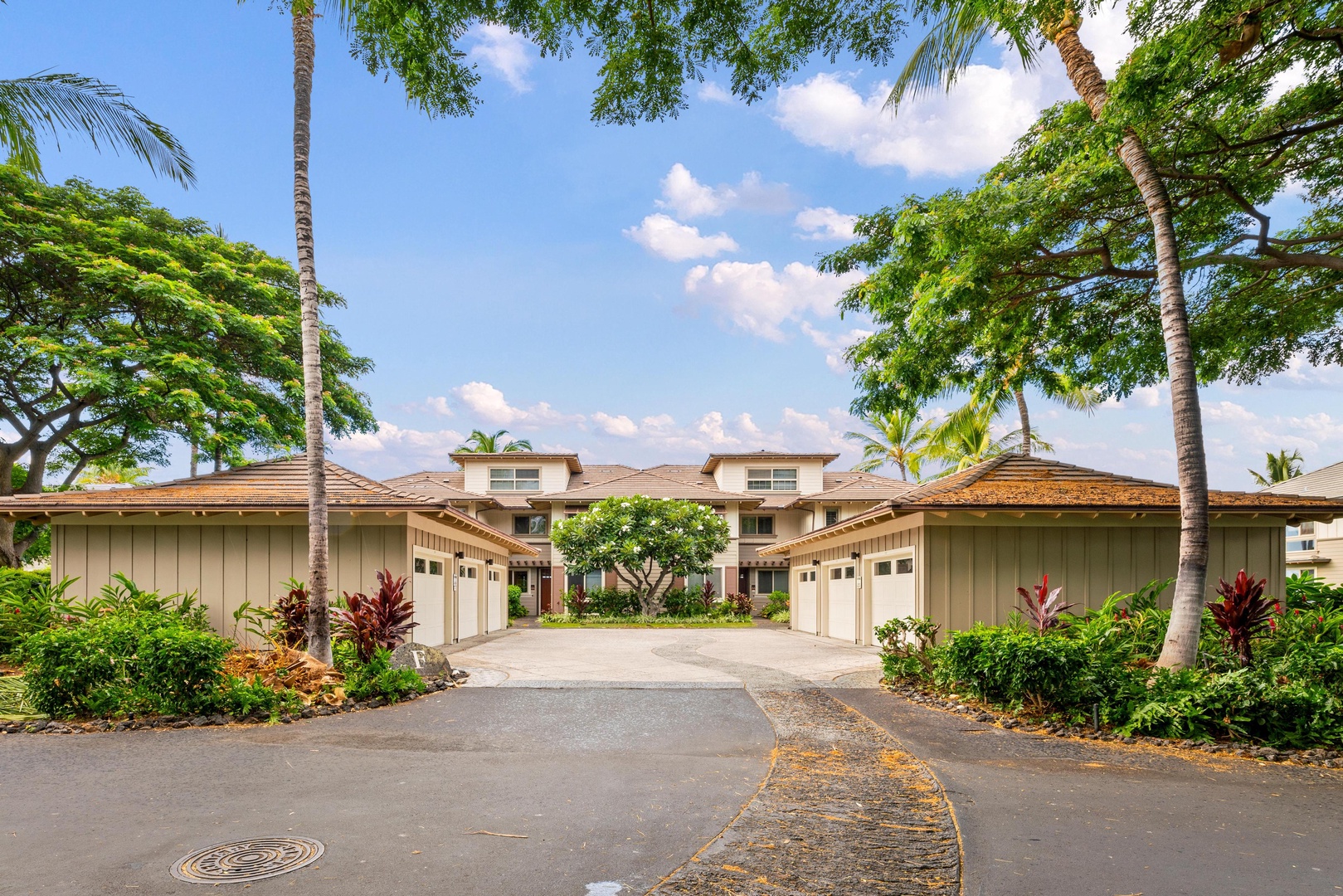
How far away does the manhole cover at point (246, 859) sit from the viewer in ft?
12.5

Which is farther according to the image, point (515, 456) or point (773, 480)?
point (773, 480)

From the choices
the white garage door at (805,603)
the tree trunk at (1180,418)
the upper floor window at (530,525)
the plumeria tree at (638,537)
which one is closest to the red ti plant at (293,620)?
the tree trunk at (1180,418)

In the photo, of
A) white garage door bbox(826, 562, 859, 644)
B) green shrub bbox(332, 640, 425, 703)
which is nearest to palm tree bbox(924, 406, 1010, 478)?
white garage door bbox(826, 562, 859, 644)

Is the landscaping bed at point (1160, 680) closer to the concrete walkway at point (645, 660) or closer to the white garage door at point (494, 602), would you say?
the concrete walkway at point (645, 660)

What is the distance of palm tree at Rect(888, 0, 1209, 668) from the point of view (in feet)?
26.3

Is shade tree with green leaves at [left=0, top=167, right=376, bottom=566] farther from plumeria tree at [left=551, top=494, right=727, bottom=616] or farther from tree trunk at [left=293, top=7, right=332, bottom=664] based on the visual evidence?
tree trunk at [left=293, top=7, right=332, bottom=664]

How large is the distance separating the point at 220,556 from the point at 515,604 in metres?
18.6

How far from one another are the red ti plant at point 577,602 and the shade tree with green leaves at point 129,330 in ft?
36.6

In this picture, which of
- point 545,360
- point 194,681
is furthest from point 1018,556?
point 545,360

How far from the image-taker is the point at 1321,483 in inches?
1049

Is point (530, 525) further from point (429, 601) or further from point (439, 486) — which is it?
point (429, 601)

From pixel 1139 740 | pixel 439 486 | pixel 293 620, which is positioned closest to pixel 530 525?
pixel 439 486

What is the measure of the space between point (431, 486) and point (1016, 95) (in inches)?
1080

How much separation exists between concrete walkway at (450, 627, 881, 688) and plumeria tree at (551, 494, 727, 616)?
14.9 feet
